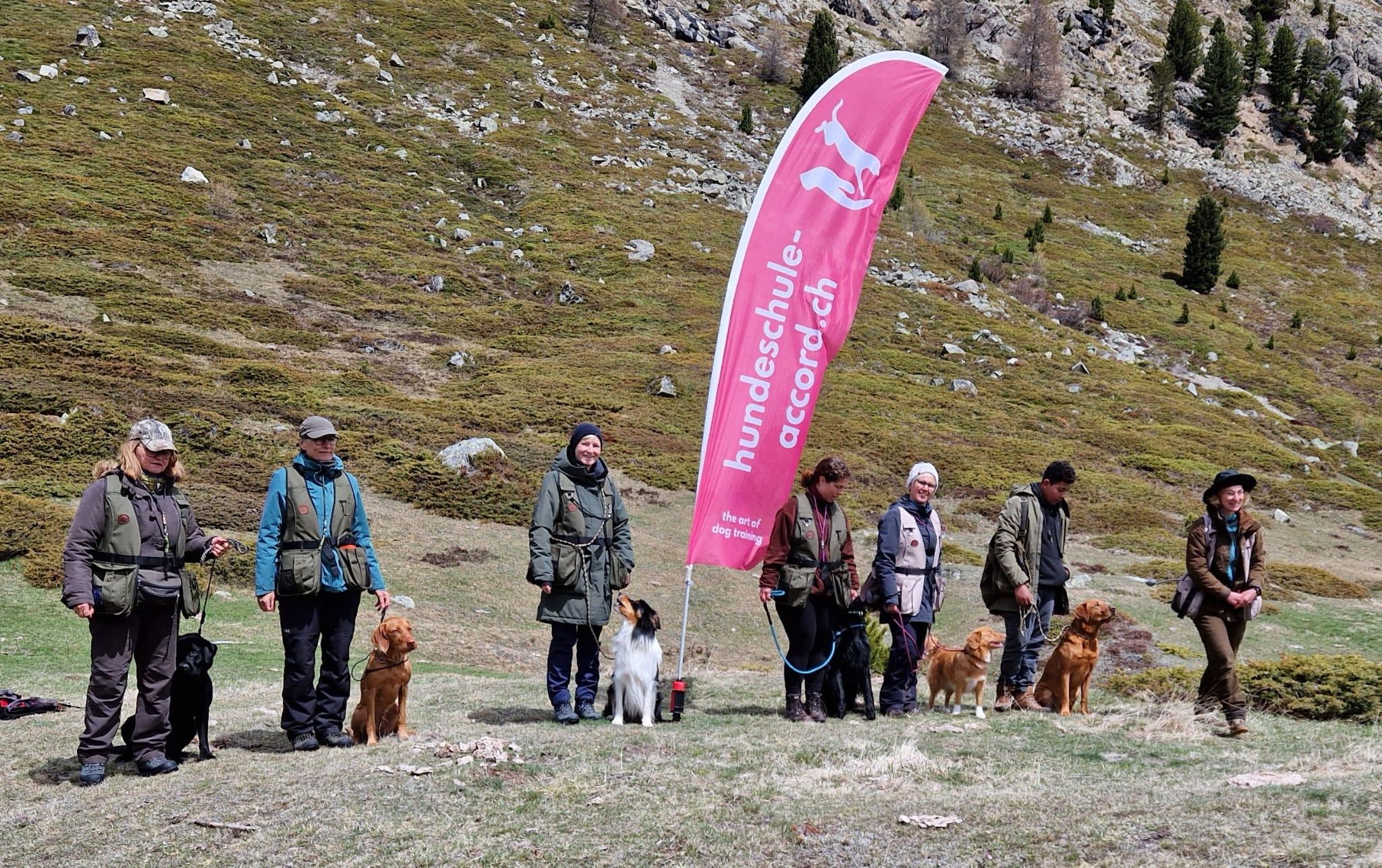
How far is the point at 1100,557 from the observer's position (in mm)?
22125

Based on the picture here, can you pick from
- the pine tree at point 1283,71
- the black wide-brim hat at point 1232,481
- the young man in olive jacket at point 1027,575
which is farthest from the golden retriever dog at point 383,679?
the pine tree at point 1283,71

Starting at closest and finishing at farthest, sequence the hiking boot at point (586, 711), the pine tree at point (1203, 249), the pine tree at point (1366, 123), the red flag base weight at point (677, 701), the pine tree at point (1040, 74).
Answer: the hiking boot at point (586, 711), the red flag base weight at point (677, 701), the pine tree at point (1203, 249), the pine tree at point (1040, 74), the pine tree at point (1366, 123)

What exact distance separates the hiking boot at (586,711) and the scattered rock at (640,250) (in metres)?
41.7

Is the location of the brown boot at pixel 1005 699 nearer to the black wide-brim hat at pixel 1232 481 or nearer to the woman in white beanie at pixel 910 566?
the woman in white beanie at pixel 910 566

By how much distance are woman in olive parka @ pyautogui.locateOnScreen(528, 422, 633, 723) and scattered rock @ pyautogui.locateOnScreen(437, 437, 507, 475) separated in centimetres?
1430

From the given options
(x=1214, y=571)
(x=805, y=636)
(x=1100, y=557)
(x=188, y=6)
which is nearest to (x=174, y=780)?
(x=805, y=636)

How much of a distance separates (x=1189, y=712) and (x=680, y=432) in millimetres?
21705

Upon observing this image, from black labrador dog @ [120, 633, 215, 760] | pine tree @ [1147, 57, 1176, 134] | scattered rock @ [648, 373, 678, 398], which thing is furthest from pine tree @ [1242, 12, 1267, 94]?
black labrador dog @ [120, 633, 215, 760]

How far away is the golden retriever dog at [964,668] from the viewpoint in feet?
27.5

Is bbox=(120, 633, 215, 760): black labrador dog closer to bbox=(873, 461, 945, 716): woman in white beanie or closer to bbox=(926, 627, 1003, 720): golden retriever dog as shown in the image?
bbox=(873, 461, 945, 716): woman in white beanie

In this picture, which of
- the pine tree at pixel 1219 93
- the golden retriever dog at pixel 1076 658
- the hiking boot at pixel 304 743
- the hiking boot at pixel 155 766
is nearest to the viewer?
the hiking boot at pixel 155 766

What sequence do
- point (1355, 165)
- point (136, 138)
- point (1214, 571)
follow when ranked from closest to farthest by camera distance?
point (1214, 571) < point (136, 138) < point (1355, 165)

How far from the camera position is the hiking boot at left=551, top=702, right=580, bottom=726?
25.3ft

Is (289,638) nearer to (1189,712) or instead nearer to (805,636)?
(805,636)
